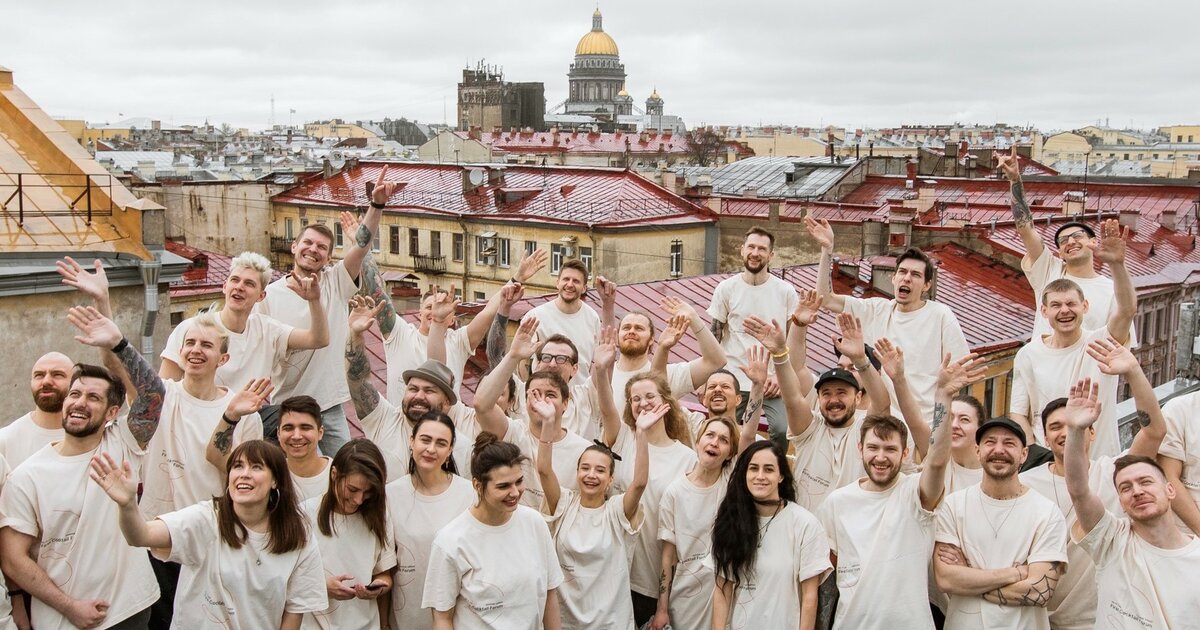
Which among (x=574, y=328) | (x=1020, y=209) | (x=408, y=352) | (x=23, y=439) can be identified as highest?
(x=1020, y=209)

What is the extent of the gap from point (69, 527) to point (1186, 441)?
18.4 ft

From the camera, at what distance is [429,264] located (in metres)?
41.2

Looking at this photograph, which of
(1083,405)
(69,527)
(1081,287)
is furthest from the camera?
(1081,287)

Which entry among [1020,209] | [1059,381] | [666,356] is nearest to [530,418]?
[666,356]

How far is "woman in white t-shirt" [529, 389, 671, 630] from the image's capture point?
20.0ft

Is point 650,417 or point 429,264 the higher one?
point 650,417

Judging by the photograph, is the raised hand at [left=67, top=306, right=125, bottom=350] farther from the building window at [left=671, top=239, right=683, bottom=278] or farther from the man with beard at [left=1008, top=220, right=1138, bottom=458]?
the building window at [left=671, top=239, right=683, bottom=278]

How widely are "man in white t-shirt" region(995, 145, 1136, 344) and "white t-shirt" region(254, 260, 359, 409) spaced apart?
172 inches

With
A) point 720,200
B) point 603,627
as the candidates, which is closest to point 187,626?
point 603,627

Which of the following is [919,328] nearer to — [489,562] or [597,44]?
[489,562]

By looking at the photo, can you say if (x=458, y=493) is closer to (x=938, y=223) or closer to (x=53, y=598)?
Result: (x=53, y=598)

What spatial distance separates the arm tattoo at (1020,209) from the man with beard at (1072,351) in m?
0.83

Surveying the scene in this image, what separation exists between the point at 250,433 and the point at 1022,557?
393cm

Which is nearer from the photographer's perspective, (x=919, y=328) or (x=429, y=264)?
(x=919, y=328)
